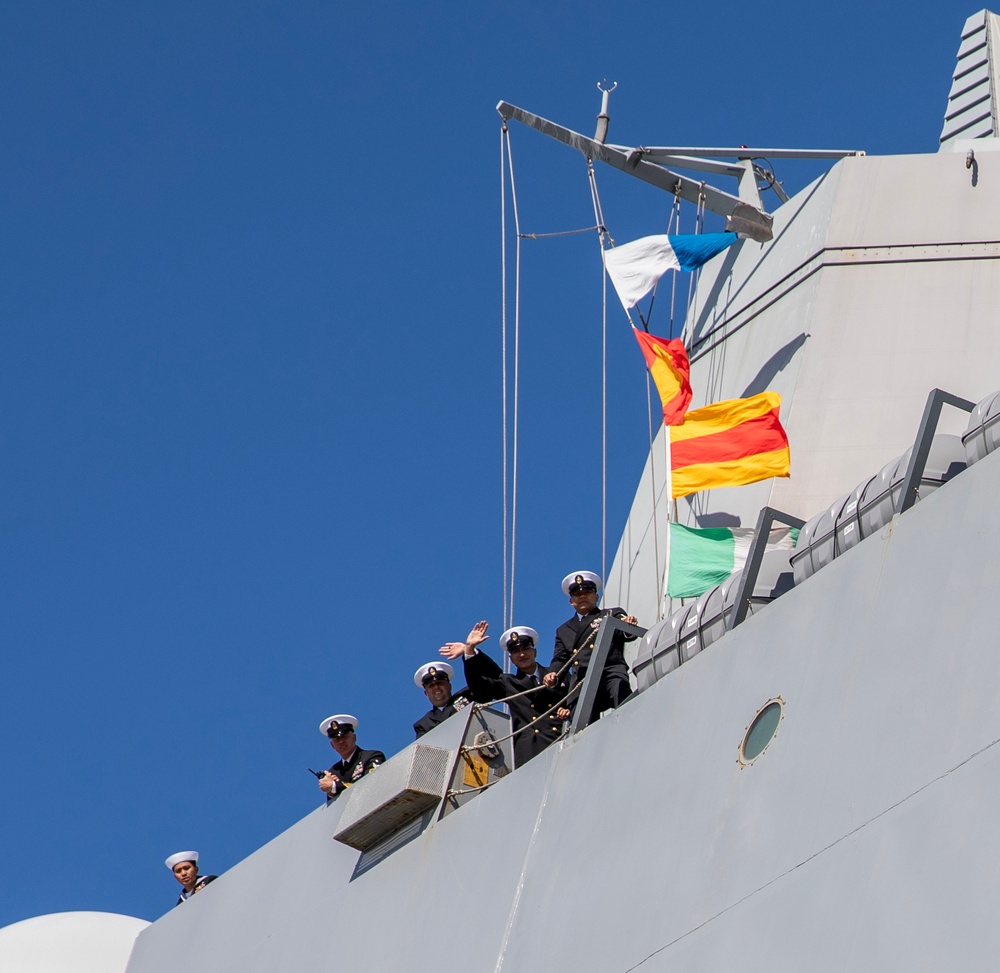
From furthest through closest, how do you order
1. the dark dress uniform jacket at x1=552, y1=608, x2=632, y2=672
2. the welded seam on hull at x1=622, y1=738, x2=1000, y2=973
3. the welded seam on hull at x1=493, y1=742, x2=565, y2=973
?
the dark dress uniform jacket at x1=552, y1=608, x2=632, y2=672 < the welded seam on hull at x1=493, y1=742, x2=565, y2=973 < the welded seam on hull at x1=622, y1=738, x2=1000, y2=973

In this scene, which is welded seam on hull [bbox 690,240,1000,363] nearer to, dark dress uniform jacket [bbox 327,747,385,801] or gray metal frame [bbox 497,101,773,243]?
gray metal frame [bbox 497,101,773,243]

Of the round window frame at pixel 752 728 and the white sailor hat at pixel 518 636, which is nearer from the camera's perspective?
the round window frame at pixel 752 728

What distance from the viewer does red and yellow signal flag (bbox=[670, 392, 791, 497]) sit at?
9.55 metres

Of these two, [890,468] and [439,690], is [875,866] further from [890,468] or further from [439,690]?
[439,690]

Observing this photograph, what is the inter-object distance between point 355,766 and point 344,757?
100 millimetres

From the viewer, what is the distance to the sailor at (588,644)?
7.71 m

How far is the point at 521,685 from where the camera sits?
833 centimetres

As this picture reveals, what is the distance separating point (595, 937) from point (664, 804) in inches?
21.1

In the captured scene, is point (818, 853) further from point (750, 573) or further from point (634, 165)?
point (634, 165)

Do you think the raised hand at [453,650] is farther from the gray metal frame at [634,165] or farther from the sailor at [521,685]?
the gray metal frame at [634,165]

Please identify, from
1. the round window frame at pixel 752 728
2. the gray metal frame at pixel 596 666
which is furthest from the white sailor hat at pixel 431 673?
the round window frame at pixel 752 728

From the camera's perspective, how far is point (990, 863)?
16.2 ft

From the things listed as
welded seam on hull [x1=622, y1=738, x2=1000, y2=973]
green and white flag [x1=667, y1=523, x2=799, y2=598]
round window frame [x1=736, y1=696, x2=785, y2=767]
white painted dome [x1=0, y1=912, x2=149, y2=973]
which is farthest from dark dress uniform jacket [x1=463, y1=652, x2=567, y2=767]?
white painted dome [x1=0, y1=912, x2=149, y2=973]

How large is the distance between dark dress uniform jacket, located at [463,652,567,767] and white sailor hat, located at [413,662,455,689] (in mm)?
826
